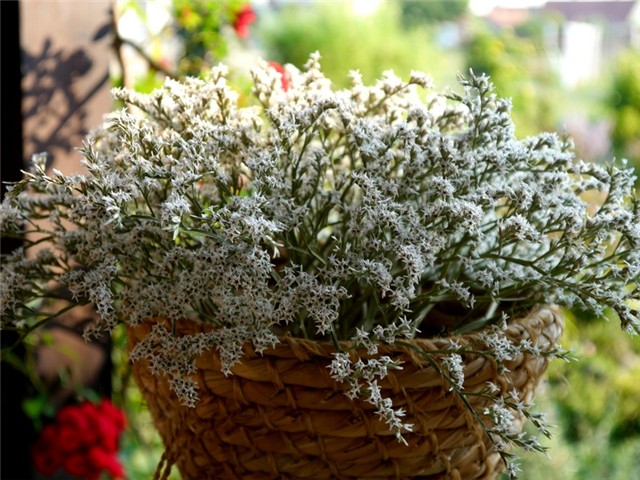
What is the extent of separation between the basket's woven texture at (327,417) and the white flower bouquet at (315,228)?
0.02 m

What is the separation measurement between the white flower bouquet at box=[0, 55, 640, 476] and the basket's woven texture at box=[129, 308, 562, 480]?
2 centimetres

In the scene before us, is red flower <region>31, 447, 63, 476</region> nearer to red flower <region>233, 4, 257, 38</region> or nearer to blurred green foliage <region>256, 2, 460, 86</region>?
red flower <region>233, 4, 257, 38</region>

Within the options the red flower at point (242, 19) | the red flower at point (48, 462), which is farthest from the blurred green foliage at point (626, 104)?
the red flower at point (48, 462)

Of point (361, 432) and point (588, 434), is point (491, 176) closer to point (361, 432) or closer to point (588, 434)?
point (361, 432)

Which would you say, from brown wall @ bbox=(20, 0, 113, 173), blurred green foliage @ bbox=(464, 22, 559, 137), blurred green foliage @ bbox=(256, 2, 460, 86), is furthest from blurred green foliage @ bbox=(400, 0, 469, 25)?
brown wall @ bbox=(20, 0, 113, 173)

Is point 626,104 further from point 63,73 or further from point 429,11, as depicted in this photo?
point 429,11

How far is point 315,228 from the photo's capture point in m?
0.63

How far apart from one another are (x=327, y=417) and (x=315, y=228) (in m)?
0.15

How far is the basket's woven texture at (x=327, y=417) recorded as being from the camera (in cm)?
58

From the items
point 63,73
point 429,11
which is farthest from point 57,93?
point 429,11

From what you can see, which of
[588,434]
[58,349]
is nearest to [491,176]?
[58,349]

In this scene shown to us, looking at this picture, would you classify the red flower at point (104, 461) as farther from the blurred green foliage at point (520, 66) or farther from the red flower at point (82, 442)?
the blurred green foliage at point (520, 66)

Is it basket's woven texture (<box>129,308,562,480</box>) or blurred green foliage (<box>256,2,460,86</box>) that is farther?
blurred green foliage (<box>256,2,460,86</box>)

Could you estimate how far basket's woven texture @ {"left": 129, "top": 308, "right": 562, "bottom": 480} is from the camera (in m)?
0.58
